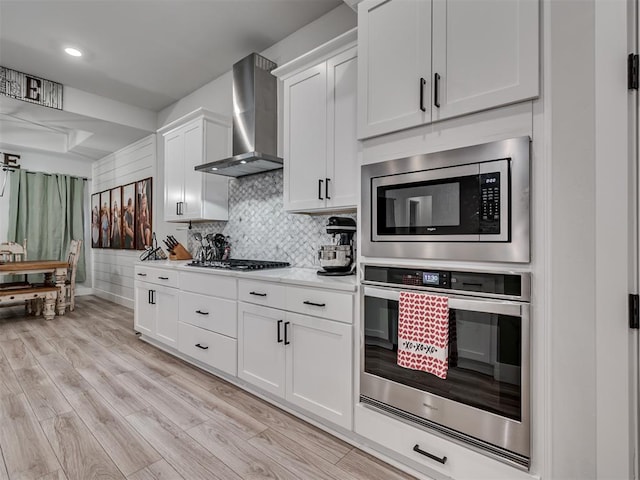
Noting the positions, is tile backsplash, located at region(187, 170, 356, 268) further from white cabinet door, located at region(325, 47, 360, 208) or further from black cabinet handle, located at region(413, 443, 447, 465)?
black cabinet handle, located at region(413, 443, 447, 465)

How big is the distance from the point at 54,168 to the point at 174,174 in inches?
162

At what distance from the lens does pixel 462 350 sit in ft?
4.70

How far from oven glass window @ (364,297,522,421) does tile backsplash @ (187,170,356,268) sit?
1274 mm

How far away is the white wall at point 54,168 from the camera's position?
225 inches

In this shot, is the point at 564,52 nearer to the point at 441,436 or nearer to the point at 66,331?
the point at 441,436

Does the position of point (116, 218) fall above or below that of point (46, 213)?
below

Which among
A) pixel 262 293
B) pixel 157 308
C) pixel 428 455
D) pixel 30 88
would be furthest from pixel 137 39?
pixel 428 455

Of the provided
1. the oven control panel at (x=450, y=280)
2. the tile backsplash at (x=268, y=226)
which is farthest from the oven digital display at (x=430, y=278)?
the tile backsplash at (x=268, y=226)

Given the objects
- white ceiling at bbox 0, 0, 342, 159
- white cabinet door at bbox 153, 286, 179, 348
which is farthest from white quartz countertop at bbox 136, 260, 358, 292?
white ceiling at bbox 0, 0, 342, 159

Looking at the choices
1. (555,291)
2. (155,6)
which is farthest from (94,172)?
(555,291)

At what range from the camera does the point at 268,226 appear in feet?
10.6

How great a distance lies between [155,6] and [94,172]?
16.7 feet

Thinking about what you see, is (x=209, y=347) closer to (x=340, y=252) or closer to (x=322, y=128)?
(x=340, y=252)

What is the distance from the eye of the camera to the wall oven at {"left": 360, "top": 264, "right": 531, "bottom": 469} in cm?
130
